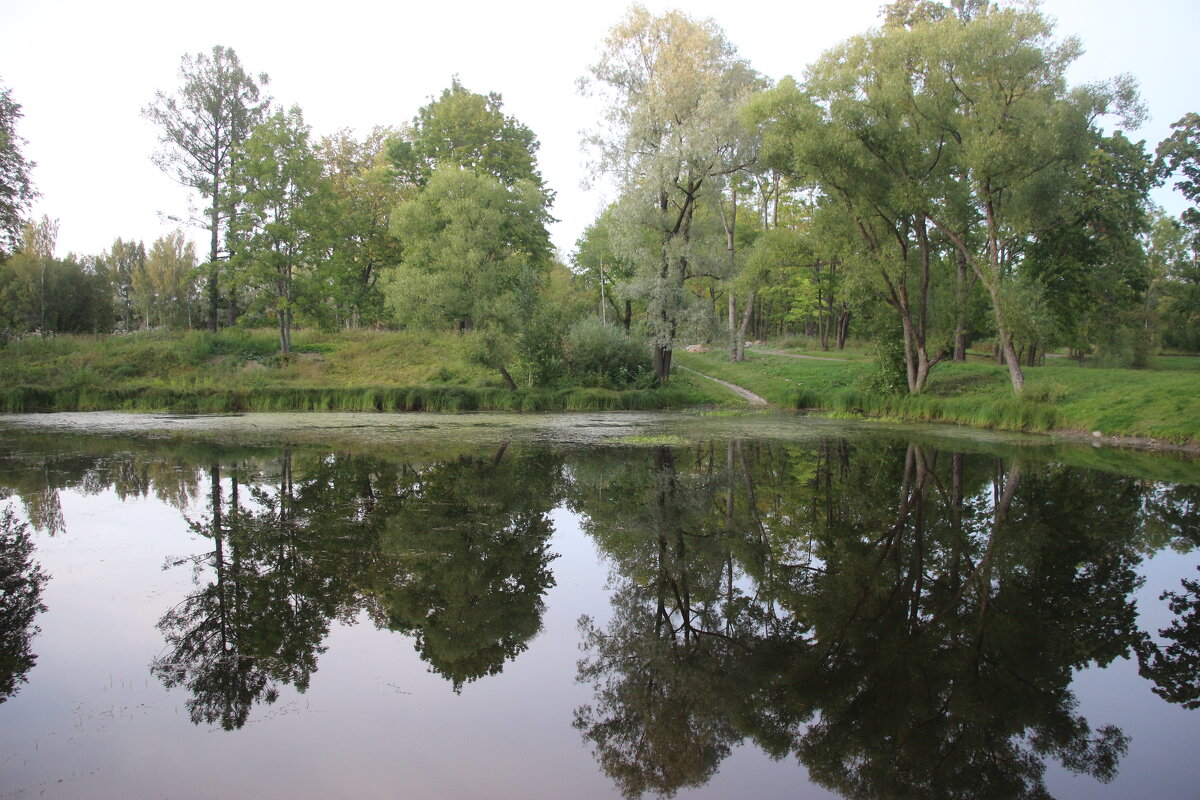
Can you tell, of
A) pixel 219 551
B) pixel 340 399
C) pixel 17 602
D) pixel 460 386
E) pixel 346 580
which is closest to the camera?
pixel 17 602

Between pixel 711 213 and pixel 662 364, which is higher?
pixel 711 213

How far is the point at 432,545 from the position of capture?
23.0 feet

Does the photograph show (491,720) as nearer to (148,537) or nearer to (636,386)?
(148,537)

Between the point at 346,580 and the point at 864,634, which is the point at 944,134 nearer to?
the point at 864,634

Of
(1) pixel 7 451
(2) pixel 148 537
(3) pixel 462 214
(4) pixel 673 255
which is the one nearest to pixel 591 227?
(3) pixel 462 214

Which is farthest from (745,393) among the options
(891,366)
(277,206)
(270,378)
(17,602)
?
(17,602)

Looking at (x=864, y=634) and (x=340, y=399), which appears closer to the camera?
(x=864, y=634)

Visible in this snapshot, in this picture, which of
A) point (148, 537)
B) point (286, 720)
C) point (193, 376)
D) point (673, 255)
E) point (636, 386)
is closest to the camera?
point (286, 720)

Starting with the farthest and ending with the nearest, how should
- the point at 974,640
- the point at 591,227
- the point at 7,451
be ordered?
1. the point at 591,227
2. the point at 7,451
3. the point at 974,640

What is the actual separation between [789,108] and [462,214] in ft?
44.6

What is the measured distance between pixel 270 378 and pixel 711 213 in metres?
19.6

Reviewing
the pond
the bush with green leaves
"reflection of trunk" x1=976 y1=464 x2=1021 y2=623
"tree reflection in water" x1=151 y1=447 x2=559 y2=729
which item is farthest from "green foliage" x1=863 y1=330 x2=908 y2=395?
"tree reflection in water" x1=151 y1=447 x2=559 y2=729

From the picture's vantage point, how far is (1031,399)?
731 inches

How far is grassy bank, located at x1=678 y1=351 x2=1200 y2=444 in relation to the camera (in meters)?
16.4
